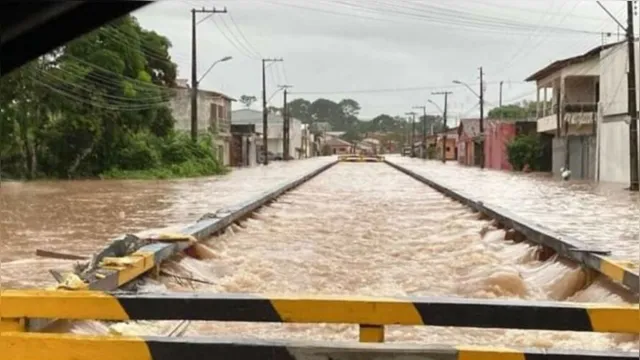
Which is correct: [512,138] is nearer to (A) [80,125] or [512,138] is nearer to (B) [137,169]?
(B) [137,169]

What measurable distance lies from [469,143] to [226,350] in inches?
3019

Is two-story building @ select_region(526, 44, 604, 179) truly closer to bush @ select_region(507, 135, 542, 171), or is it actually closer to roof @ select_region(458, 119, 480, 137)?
bush @ select_region(507, 135, 542, 171)

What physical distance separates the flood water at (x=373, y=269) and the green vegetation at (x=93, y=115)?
1932cm

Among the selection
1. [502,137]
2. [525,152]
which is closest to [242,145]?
[502,137]

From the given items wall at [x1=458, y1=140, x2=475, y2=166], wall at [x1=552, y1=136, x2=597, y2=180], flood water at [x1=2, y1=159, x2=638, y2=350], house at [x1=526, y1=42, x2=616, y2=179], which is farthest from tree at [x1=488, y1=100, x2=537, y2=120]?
flood water at [x1=2, y1=159, x2=638, y2=350]

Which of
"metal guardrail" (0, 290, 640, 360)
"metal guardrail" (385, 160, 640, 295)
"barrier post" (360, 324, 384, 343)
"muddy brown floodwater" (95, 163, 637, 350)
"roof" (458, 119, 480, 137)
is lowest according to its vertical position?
"muddy brown floodwater" (95, 163, 637, 350)

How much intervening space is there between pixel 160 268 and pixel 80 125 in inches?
1199

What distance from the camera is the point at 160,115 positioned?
44406 mm

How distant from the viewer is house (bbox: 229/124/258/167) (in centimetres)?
7406

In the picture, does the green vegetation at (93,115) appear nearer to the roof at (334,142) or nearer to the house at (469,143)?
the house at (469,143)

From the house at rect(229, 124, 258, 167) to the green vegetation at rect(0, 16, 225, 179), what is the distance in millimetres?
28692

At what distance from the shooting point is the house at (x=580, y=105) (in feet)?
115

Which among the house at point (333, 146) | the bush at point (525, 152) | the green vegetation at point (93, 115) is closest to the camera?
the green vegetation at point (93, 115)

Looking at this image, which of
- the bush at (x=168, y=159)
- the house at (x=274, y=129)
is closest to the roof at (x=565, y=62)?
the bush at (x=168, y=159)
